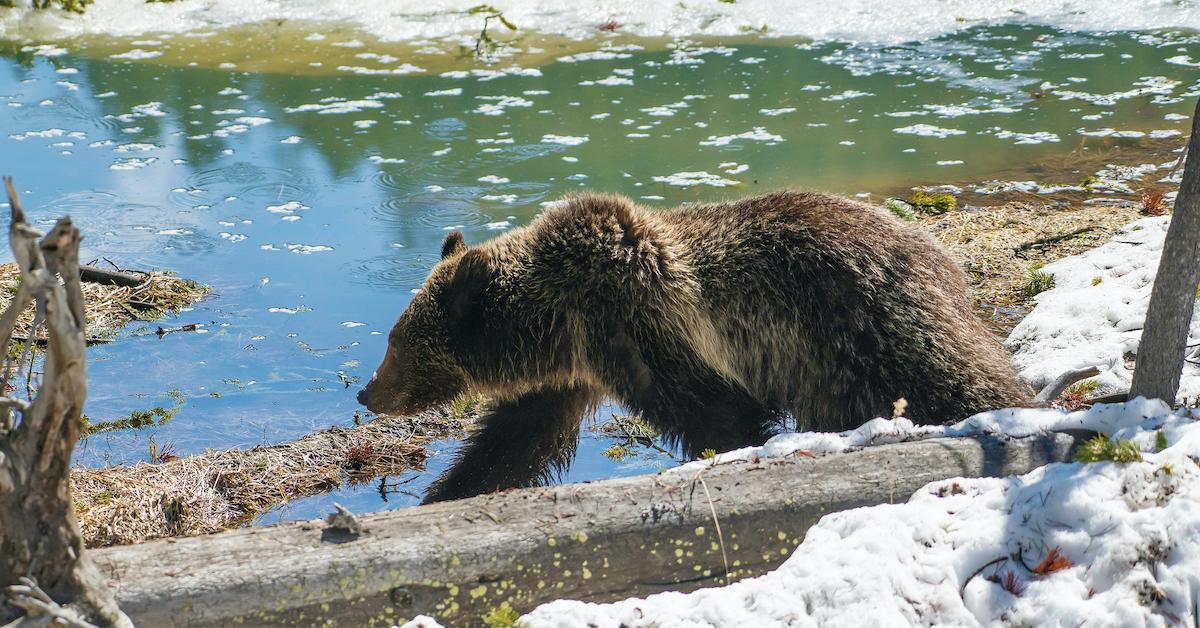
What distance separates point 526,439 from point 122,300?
152 inches

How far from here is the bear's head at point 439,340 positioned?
570 centimetres

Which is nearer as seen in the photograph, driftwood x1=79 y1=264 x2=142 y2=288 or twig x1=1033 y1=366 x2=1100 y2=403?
twig x1=1033 y1=366 x2=1100 y2=403

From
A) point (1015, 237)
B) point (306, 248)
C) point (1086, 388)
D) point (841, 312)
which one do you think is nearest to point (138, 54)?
point (306, 248)

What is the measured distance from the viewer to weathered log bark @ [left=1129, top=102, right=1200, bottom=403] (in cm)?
385

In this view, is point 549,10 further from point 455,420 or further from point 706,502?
point 706,502

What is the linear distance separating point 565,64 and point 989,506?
41.3 ft

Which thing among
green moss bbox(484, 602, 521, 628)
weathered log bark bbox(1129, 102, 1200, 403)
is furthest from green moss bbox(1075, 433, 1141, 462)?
green moss bbox(484, 602, 521, 628)

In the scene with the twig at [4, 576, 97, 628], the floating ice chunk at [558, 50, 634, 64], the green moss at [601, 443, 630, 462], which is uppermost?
the twig at [4, 576, 97, 628]

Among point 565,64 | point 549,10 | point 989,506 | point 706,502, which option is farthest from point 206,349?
point 549,10

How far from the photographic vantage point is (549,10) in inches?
680

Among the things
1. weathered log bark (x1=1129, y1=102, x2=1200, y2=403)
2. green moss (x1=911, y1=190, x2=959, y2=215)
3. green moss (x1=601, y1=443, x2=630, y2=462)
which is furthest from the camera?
green moss (x1=911, y1=190, x2=959, y2=215)

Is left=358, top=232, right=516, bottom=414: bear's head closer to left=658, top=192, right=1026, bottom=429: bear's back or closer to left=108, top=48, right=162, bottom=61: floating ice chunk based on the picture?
left=658, top=192, right=1026, bottom=429: bear's back

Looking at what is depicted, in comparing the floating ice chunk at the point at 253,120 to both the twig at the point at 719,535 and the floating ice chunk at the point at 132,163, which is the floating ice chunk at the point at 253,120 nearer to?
the floating ice chunk at the point at 132,163

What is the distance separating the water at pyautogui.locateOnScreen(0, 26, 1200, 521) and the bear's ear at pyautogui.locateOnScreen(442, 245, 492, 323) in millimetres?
1136
